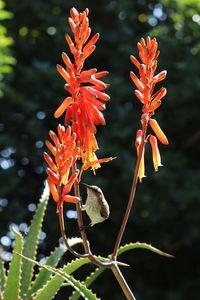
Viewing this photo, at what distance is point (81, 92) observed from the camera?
1372 mm

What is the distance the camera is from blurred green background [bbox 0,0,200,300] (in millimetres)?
5316

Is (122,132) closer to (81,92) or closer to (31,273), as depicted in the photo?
(31,273)

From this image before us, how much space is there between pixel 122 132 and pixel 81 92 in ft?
13.1

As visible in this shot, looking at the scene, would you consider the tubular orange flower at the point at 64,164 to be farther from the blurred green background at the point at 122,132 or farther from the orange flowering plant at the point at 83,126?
the blurred green background at the point at 122,132

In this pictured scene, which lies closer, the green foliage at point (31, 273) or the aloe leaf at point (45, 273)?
the green foliage at point (31, 273)

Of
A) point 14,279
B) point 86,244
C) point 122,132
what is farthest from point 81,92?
point 122,132

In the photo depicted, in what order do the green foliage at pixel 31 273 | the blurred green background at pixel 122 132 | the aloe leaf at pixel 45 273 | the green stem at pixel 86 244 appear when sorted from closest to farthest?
1. the green stem at pixel 86 244
2. the green foliage at pixel 31 273
3. the aloe leaf at pixel 45 273
4. the blurred green background at pixel 122 132

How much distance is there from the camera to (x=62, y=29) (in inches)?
227

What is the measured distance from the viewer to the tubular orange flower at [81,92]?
4.34 feet

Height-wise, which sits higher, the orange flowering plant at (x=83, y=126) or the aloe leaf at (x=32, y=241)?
the orange flowering plant at (x=83, y=126)

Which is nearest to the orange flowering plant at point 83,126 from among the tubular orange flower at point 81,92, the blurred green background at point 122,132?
the tubular orange flower at point 81,92

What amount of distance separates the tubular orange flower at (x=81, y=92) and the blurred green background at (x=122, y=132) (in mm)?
3741

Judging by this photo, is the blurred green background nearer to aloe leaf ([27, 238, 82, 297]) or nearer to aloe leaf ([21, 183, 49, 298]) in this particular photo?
aloe leaf ([21, 183, 49, 298])

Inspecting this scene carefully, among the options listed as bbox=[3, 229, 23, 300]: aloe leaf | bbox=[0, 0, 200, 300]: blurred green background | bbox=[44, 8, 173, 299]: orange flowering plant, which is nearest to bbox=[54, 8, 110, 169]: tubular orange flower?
bbox=[44, 8, 173, 299]: orange flowering plant
